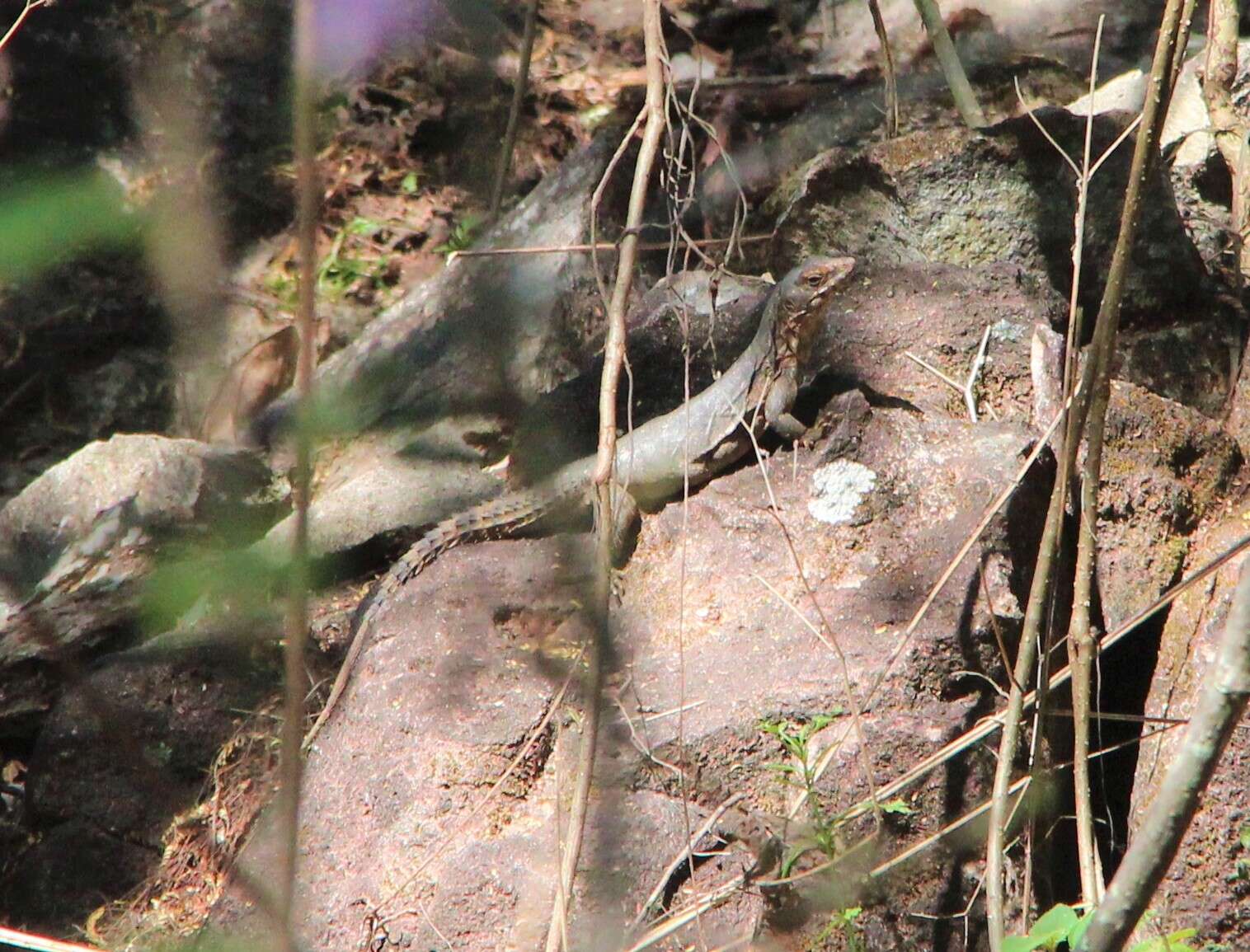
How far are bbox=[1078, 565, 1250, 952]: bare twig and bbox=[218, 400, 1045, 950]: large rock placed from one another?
5.32 feet

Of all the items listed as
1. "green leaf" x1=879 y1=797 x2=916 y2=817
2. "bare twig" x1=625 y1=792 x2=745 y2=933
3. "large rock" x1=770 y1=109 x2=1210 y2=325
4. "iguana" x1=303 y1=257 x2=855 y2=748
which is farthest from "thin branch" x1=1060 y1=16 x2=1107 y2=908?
"large rock" x1=770 y1=109 x2=1210 y2=325

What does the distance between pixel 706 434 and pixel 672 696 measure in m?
1.38

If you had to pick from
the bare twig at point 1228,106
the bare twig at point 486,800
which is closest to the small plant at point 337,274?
the bare twig at point 486,800

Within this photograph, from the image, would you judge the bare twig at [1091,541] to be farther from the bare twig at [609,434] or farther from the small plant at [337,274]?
the small plant at [337,274]

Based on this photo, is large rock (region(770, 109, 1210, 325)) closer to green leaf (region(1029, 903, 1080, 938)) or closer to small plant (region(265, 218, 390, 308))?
green leaf (region(1029, 903, 1080, 938))

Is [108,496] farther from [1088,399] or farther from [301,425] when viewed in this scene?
[301,425]

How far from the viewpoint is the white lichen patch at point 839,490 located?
3967 mm

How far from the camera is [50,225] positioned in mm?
1853

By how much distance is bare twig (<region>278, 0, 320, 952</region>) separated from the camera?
99 cm

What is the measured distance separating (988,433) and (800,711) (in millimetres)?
1213

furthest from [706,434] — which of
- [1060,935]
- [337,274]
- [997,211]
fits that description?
[337,274]

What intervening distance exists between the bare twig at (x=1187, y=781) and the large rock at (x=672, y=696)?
162 cm

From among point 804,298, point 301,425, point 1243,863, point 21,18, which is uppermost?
point 21,18

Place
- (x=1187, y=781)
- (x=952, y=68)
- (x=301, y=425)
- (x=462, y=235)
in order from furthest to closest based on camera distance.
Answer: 1. (x=462, y=235)
2. (x=952, y=68)
3. (x=1187, y=781)
4. (x=301, y=425)
